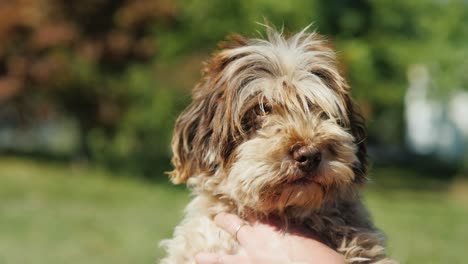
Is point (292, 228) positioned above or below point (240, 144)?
below

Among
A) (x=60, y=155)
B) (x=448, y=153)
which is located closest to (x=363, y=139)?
(x=60, y=155)

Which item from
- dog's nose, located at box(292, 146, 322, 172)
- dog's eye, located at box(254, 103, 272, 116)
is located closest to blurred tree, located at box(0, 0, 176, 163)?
dog's eye, located at box(254, 103, 272, 116)

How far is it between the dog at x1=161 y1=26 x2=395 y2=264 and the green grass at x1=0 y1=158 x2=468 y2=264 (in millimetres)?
1717

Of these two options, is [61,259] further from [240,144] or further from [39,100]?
[39,100]

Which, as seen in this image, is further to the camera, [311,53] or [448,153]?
[448,153]

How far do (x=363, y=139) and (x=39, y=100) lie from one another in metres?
22.1

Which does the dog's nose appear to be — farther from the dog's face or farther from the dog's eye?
the dog's eye

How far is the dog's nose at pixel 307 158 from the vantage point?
12.6ft

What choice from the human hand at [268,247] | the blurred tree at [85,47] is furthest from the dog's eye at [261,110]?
the blurred tree at [85,47]

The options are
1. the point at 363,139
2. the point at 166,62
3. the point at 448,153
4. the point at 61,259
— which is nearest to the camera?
the point at 363,139

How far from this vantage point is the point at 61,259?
9.06 meters

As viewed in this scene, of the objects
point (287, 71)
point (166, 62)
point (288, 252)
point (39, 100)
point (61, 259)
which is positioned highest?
point (39, 100)

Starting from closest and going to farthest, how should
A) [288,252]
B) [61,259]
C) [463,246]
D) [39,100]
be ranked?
[288,252], [61,259], [463,246], [39,100]

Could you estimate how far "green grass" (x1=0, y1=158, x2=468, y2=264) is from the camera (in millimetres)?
9484
